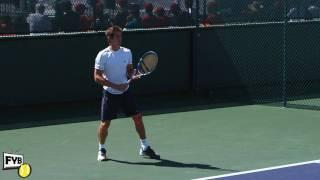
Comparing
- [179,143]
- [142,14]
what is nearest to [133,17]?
[142,14]

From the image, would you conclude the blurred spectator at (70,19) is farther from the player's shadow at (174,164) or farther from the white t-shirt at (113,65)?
the player's shadow at (174,164)

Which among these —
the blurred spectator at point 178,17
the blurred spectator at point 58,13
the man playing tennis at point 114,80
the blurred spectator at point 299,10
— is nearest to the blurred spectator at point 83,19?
the blurred spectator at point 58,13

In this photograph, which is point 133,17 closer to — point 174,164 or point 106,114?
point 106,114

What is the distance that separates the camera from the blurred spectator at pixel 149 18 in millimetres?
15922

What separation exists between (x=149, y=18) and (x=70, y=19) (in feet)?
5.45

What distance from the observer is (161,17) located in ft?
53.0

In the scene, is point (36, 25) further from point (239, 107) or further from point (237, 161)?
point (237, 161)

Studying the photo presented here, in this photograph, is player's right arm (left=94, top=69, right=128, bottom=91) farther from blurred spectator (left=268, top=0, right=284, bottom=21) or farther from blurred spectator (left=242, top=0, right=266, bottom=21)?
blurred spectator (left=268, top=0, right=284, bottom=21)

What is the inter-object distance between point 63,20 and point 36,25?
0.53 meters

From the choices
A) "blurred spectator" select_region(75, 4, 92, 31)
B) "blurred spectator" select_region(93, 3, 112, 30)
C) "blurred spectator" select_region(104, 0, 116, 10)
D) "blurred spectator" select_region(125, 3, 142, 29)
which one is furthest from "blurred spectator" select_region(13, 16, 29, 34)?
"blurred spectator" select_region(125, 3, 142, 29)

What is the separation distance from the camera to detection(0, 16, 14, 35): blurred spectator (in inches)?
Result: 566

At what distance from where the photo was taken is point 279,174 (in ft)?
31.9

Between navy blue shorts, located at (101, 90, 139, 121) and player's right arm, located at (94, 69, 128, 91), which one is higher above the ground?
player's right arm, located at (94, 69, 128, 91)

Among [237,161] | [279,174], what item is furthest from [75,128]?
[279,174]
